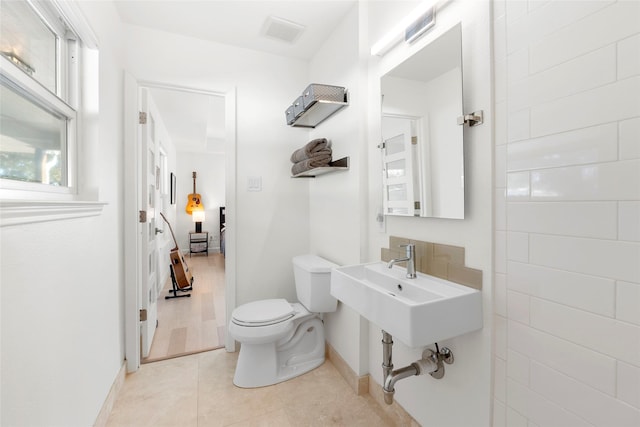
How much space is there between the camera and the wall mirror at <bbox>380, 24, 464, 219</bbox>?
1.14m

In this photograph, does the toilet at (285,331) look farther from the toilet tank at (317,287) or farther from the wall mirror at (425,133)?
the wall mirror at (425,133)

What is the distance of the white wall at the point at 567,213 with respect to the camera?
27.6 inches

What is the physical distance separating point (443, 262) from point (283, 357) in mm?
1314

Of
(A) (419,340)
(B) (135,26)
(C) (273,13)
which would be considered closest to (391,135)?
(A) (419,340)

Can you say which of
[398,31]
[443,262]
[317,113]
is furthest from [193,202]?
[443,262]

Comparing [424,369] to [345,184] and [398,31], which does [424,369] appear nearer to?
[345,184]

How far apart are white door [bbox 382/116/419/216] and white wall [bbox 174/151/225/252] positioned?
5.68 meters

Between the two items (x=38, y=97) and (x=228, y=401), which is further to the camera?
(x=228, y=401)

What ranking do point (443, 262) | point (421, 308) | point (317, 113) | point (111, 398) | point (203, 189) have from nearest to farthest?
1. point (421, 308)
2. point (443, 262)
3. point (111, 398)
4. point (317, 113)
5. point (203, 189)

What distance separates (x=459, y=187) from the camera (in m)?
1.12

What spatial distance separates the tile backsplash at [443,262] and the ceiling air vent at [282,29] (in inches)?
62.6

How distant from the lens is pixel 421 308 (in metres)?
0.96

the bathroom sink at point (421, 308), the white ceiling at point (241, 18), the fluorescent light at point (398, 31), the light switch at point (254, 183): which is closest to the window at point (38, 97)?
A: the white ceiling at point (241, 18)

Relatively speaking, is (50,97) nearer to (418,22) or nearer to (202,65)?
(202,65)
